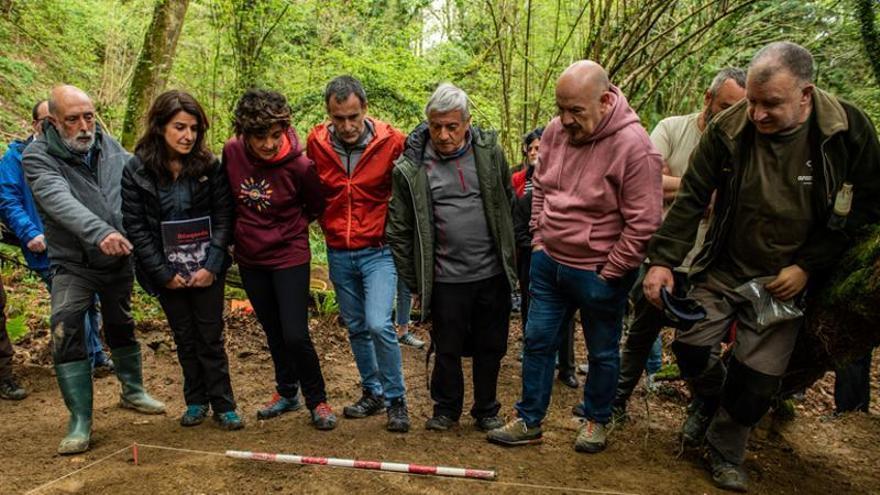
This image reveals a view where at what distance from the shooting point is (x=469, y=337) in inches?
157

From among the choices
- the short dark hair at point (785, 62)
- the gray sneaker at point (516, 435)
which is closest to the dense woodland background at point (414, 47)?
the short dark hair at point (785, 62)

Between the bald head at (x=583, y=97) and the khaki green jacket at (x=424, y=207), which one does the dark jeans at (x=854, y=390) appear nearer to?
the khaki green jacket at (x=424, y=207)

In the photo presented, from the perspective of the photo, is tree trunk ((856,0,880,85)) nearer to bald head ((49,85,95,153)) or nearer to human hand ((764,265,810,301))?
human hand ((764,265,810,301))

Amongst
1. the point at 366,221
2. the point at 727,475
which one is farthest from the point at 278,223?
the point at 727,475

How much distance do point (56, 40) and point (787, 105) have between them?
1216 centimetres

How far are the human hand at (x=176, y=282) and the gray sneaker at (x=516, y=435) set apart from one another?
2077 millimetres

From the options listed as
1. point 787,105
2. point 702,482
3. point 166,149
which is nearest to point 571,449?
point 702,482

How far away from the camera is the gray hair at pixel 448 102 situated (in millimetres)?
3508

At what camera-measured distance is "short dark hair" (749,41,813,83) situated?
8.90 feet

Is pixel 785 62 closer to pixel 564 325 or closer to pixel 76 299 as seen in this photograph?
pixel 564 325

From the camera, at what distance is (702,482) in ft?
10.8

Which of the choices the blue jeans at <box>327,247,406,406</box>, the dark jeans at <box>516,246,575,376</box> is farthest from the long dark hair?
the dark jeans at <box>516,246,575,376</box>

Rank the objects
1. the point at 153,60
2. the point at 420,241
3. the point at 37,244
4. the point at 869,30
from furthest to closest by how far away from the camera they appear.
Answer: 1. the point at 153,60
2. the point at 37,244
3. the point at 869,30
4. the point at 420,241

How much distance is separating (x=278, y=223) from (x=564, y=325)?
185 centimetres
